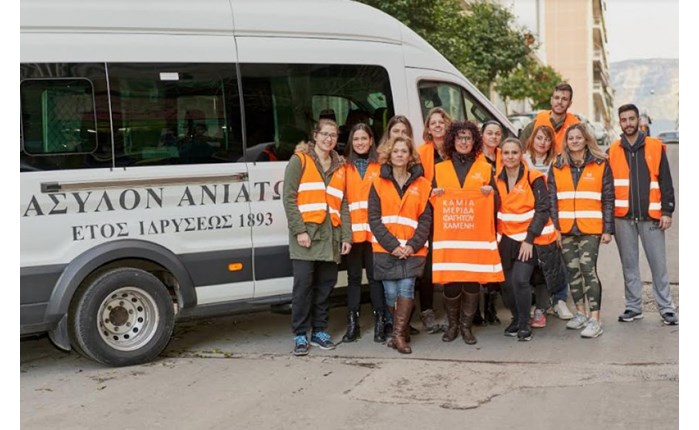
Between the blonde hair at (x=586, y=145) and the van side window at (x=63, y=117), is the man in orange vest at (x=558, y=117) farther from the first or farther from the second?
the van side window at (x=63, y=117)

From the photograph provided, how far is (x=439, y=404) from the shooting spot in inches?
214

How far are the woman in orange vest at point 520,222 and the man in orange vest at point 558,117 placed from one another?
0.83m

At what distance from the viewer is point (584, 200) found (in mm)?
7062

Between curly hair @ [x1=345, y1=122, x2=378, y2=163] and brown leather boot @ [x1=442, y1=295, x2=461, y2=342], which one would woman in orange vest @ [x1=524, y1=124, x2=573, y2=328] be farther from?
curly hair @ [x1=345, y1=122, x2=378, y2=163]

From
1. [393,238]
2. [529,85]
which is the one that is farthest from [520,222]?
[529,85]

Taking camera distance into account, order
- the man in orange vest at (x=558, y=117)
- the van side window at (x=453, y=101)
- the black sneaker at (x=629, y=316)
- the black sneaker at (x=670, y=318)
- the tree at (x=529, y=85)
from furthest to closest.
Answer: the tree at (x=529, y=85)
the van side window at (x=453, y=101)
the man in orange vest at (x=558, y=117)
the black sneaker at (x=629, y=316)
the black sneaker at (x=670, y=318)

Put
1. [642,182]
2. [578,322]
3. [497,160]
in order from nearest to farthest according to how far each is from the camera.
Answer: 1. [497,160]
2. [642,182]
3. [578,322]

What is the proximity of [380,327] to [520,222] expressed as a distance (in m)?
1.41

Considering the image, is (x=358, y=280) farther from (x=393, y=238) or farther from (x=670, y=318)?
(x=670, y=318)

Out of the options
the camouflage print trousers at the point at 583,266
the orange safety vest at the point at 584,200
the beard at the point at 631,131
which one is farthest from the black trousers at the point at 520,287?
the beard at the point at 631,131

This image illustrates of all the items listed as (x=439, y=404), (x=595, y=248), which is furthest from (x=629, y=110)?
(x=439, y=404)

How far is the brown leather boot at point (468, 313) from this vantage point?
6.99 meters

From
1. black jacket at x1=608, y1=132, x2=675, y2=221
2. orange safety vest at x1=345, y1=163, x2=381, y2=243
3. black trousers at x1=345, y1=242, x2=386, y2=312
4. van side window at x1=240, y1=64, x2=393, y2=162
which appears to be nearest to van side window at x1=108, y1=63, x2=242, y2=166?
van side window at x1=240, y1=64, x2=393, y2=162
